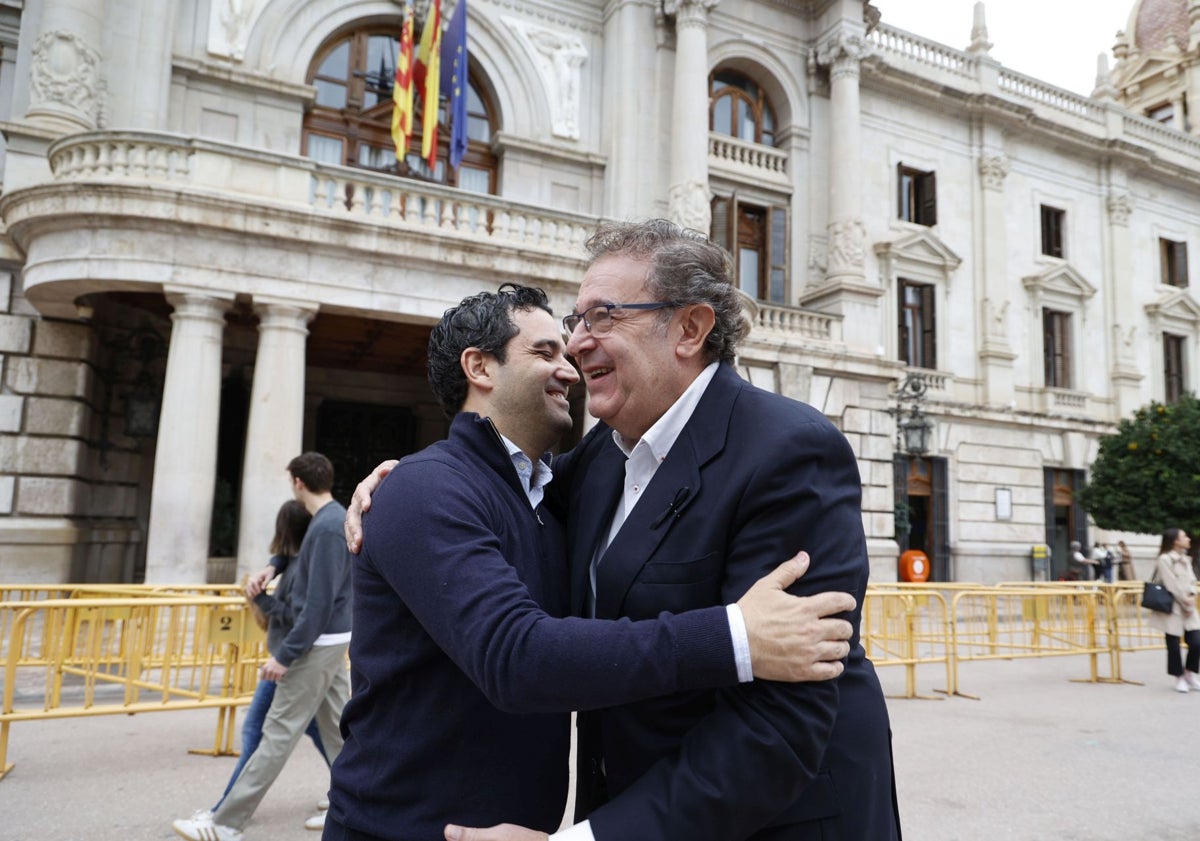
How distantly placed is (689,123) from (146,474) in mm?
12208

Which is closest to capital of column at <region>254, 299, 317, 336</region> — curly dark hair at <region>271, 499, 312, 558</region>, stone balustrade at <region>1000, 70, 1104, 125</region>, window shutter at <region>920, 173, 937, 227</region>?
curly dark hair at <region>271, 499, 312, 558</region>

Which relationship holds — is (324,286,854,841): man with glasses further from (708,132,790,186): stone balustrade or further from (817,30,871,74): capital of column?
(817,30,871,74): capital of column

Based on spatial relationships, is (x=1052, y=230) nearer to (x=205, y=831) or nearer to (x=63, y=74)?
(x=63, y=74)

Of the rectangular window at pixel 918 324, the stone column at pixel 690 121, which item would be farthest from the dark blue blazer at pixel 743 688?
the rectangular window at pixel 918 324

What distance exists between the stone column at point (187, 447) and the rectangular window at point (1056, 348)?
23.5 m

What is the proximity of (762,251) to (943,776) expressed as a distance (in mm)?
16381

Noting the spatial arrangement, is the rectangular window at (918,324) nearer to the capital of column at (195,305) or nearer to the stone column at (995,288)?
the stone column at (995,288)

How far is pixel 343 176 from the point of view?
12.7 meters

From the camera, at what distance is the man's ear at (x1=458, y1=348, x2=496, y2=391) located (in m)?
2.41

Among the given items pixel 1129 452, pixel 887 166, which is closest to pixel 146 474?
pixel 887 166

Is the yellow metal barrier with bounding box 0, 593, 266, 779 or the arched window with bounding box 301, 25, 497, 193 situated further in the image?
the arched window with bounding box 301, 25, 497, 193

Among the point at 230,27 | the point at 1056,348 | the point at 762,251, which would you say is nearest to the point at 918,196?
the point at 762,251

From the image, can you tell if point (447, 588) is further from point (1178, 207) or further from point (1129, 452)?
point (1178, 207)

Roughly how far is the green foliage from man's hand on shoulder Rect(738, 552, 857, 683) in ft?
74.5
